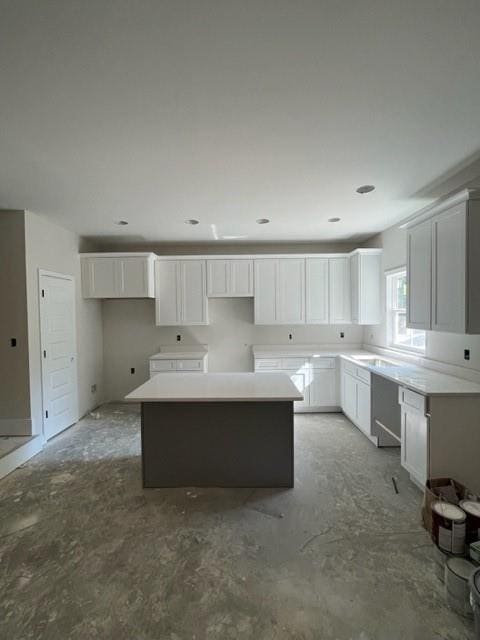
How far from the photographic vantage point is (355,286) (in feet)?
15.4

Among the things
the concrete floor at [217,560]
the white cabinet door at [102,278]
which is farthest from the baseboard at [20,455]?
the white cabinet door at [102,278]

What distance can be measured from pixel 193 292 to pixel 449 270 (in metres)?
3.45

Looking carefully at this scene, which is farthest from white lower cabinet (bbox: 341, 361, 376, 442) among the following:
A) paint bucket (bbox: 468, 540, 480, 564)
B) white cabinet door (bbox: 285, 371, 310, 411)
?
paint bucket (bbox: 468, 540, 480, 564)

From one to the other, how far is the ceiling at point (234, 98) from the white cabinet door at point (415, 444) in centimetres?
213

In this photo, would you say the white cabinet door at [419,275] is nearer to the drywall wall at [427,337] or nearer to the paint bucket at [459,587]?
the drywall wall at [427,337]

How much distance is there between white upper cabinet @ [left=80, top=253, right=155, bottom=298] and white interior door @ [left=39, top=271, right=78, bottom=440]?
37 cm

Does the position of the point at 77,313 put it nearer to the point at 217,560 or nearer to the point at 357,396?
the point at 217,560

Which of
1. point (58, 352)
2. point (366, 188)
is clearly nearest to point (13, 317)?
point (58, 352)

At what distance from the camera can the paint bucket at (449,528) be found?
1.90 meters

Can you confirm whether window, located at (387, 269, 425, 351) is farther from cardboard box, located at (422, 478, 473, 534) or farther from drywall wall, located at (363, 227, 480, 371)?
cardboard box, located at (422, 478, 473, 534)

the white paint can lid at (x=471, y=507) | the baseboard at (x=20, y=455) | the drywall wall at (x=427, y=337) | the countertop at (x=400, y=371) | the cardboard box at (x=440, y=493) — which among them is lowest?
the baseboard at (x=20, y=455)

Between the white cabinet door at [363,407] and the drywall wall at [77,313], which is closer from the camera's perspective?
the drywall wall at [77,313]

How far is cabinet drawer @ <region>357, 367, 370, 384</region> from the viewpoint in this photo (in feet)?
11.8

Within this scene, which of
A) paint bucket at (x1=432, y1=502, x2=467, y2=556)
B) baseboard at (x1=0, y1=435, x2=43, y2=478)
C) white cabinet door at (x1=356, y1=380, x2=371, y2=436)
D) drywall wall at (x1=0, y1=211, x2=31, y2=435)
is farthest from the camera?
white cabinet door at (x1=356, y1=380, x2=371, y2=436)
